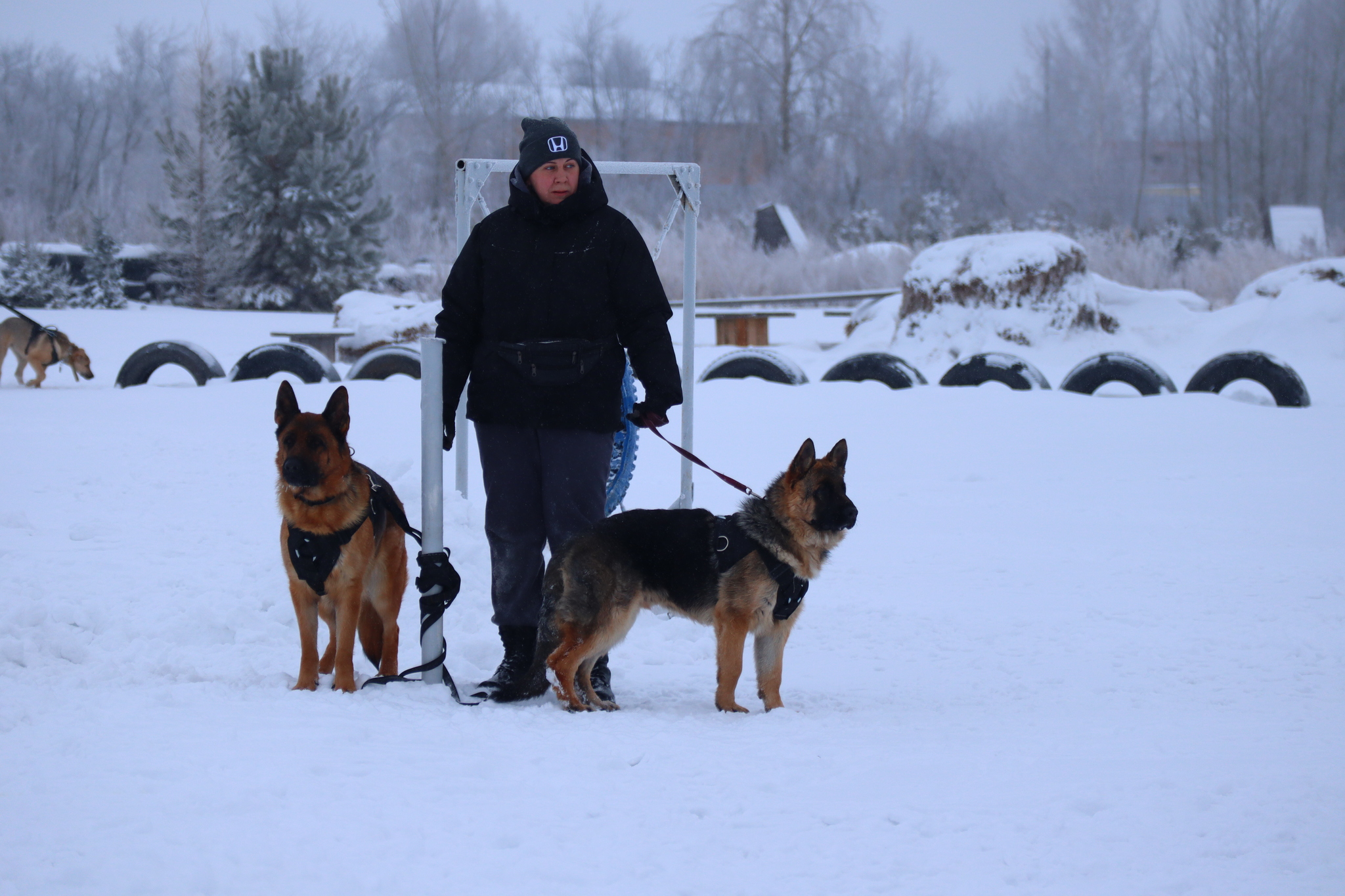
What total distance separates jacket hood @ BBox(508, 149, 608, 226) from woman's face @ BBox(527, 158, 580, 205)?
0.07 ft

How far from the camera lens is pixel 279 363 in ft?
42.7

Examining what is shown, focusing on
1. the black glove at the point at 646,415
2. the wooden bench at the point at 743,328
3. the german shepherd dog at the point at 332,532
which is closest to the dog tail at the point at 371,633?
the german shepherd dog at the point at 332,532

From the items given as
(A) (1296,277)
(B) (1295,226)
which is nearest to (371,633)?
(A) (1296,277)

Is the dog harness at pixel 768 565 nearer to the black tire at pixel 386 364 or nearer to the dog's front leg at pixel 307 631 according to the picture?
the dog's front leg at pixel 307 631

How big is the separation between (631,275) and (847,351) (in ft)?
45.2

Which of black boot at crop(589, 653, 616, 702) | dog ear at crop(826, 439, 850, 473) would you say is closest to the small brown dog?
black boot at crop(589, 653, 616, 702)

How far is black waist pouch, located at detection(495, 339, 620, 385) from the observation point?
12.8 feet

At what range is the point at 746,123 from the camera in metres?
42.8

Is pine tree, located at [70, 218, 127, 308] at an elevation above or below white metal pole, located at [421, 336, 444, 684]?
above

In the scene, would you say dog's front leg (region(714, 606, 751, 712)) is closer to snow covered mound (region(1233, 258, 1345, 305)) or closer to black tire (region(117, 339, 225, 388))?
black tire (region(117, 339, 225, 388))

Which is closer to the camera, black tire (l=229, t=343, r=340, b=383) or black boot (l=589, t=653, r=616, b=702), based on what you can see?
black boot (l=589, t=653, r=616, b=702)

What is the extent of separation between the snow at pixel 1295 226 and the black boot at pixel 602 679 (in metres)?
27.8

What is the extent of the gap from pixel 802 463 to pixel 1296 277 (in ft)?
53.8

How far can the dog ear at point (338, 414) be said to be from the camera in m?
3.86
